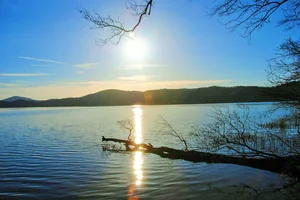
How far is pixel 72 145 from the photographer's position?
2230 cm

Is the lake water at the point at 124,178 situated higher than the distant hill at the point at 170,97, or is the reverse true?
the distant hill at the point at 170,97

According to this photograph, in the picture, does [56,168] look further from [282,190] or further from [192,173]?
[282,190]

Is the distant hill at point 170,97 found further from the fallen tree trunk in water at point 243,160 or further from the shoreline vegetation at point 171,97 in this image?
the fallen tree trunk in water at point 243,160

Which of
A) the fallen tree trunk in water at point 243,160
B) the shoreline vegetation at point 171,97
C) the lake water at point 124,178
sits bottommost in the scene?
the lake water at point 124,178

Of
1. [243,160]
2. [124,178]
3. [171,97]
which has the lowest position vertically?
[124,178]

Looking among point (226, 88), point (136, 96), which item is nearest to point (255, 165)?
point (226, 88)

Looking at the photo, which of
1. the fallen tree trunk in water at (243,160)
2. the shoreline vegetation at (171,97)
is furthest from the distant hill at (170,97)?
the fallen tree trunk in water at (243,160)

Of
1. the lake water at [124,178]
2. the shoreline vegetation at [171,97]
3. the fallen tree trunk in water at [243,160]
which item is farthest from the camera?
the shoreline vegetation at [171,97]

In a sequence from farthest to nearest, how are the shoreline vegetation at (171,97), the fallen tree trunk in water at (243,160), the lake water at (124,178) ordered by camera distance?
→ the shoreline vegetation at (171,97), the fallen tree trunk in water at (243,160), the lake water at (124,178)

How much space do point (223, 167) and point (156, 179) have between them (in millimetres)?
3983

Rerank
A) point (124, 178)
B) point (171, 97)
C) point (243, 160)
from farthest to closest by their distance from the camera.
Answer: point (171, 97), point (243, 160), point (124, 178)

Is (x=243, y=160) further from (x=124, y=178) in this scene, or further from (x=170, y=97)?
(x=170, y=97)

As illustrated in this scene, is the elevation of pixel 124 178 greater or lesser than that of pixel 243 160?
lesser

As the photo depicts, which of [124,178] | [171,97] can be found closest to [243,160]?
[124,178]
